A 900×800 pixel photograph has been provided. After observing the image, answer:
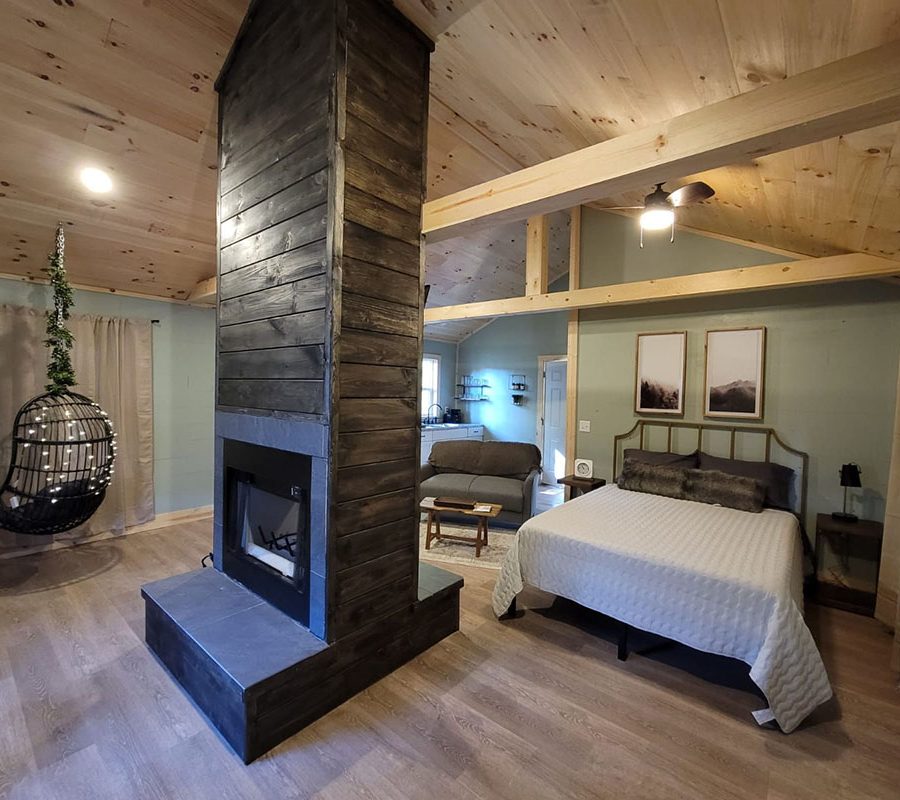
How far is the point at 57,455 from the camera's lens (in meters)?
3.69

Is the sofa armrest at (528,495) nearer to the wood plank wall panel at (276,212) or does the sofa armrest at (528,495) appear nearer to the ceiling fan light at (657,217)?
the ceiling fan light at (657,217)

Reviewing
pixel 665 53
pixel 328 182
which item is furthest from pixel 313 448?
pixel 665 53

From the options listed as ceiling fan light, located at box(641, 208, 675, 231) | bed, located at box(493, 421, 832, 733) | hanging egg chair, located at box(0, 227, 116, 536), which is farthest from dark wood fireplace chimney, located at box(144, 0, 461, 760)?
ceiling fan light, located at box(641, 208, 675, 231)

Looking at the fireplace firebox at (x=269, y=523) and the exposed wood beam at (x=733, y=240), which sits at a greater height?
the exposed wood beam at (x=733, y=240)

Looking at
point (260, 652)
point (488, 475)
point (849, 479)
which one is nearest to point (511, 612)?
point (260, 652)

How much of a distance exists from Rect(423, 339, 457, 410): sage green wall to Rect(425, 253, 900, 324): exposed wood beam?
3.14 meters

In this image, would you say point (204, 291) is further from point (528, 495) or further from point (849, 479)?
point (849, 479)

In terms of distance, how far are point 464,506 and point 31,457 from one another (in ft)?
11.7

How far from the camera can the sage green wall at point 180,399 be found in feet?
14.5

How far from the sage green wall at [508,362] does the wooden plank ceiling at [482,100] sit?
3.46 metres

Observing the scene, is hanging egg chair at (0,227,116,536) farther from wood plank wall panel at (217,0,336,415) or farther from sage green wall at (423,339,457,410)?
sage green wall at (423,339,457,410)

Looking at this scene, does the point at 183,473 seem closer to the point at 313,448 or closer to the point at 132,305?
the point at 132,305

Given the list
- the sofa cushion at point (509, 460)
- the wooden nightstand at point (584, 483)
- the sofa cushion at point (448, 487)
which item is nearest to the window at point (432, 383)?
the sofa cushion at point (509, 460)

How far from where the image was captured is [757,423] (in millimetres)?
3746
